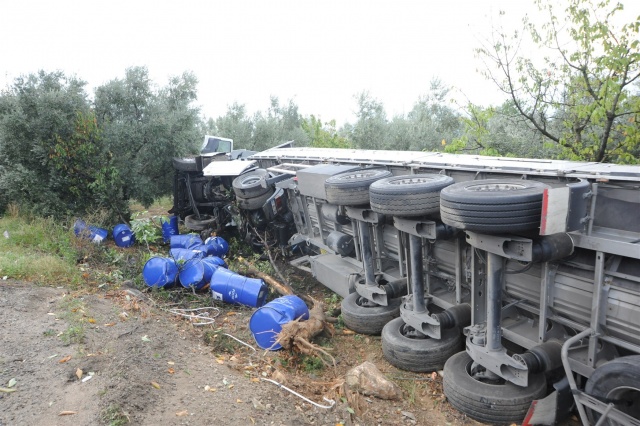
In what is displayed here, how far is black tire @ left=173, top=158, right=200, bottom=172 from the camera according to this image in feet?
34.0

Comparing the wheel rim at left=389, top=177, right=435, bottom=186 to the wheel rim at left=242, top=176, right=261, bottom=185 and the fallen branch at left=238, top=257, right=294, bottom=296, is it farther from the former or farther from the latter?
the wheel rim at left=242, top=176, right=261, bottom=185

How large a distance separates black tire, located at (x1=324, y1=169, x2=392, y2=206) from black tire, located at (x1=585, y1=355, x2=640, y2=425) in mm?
2709

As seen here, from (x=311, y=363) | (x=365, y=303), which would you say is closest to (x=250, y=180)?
(x=365, y=303)

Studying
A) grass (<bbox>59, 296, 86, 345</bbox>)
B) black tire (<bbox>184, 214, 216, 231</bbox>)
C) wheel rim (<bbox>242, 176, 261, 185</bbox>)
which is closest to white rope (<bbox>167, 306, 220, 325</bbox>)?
grass (<bbox>59, 296, 86, 345</bbox>)

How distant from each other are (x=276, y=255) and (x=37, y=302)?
3.88 m

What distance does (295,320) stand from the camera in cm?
486

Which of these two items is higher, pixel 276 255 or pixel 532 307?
pixel 532 307

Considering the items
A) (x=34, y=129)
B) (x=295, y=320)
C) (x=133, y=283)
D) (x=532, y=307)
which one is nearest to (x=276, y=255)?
(x=133, y=283)

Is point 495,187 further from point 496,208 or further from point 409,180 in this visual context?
point 409,180

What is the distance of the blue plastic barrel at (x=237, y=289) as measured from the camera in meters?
6.13

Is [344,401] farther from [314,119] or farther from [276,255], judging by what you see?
[314,119]

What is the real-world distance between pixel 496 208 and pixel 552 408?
1.63 m

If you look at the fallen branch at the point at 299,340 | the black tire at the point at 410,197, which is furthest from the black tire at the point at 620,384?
the fallen branch at the point at 299,340

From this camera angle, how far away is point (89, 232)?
9117 millimetres
